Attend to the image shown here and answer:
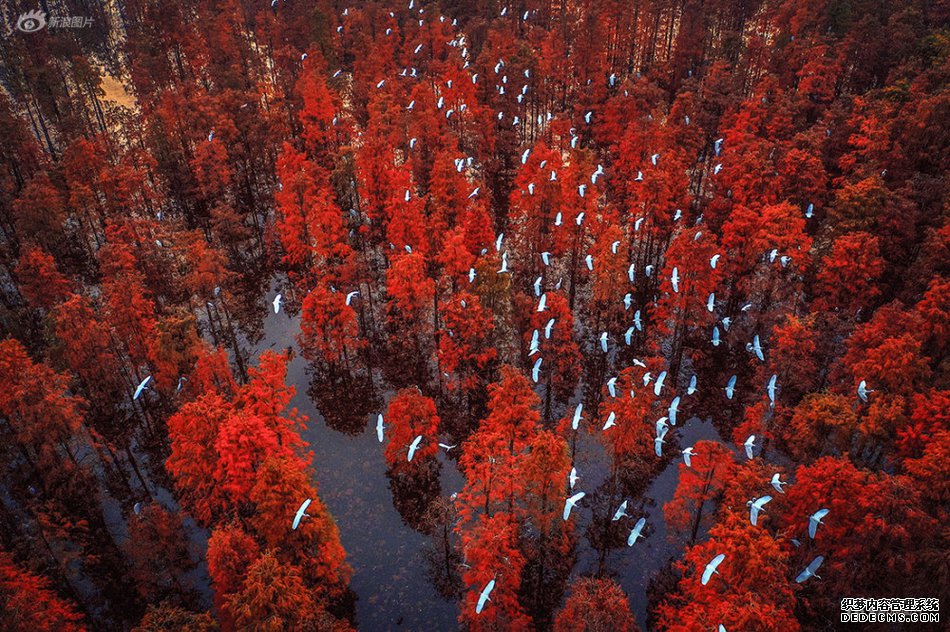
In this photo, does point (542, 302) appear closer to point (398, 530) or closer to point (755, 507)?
point (755, 507)

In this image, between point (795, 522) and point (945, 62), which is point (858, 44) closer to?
point (945, 62)

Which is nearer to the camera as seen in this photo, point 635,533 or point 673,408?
point 635,533

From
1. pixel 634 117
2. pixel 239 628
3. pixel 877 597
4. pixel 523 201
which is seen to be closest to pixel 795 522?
pixel 877 597

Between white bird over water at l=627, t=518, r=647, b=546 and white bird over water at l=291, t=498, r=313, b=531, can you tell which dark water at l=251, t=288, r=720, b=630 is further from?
white bird over water at l=291, t=498, r=313, b=531
